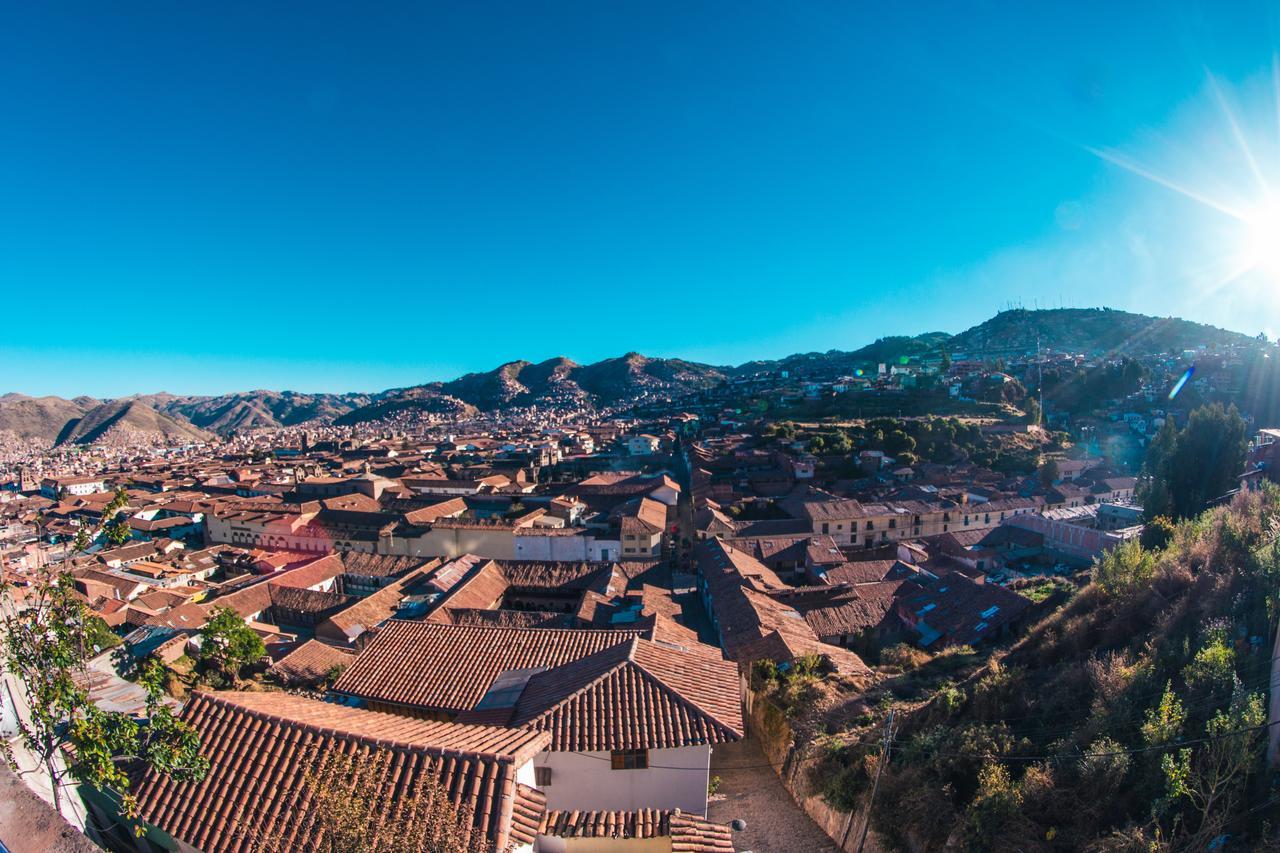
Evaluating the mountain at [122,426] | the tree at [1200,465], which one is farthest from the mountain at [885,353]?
the mountain at [122,426]

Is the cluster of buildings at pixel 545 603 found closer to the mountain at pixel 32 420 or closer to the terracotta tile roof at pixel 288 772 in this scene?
the terracotta tile roof at pixel 288 772

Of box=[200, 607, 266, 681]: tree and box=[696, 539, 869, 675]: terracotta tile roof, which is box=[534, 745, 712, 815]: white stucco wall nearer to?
box=[696, 539, 869, 675]: terracotta tile roof

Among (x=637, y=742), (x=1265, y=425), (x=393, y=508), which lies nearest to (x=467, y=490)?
(x=393, y=508)

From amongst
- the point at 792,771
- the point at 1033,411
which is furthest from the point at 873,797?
the point at 1033,411

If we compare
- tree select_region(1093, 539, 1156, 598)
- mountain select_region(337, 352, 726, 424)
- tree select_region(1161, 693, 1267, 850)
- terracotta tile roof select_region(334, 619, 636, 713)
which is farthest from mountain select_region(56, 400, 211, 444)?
tree select_region(1161, 693, 1267, 850)

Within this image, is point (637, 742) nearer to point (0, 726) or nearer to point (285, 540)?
point (0, 726)

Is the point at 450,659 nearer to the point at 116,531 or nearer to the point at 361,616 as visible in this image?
the point at 116,531
